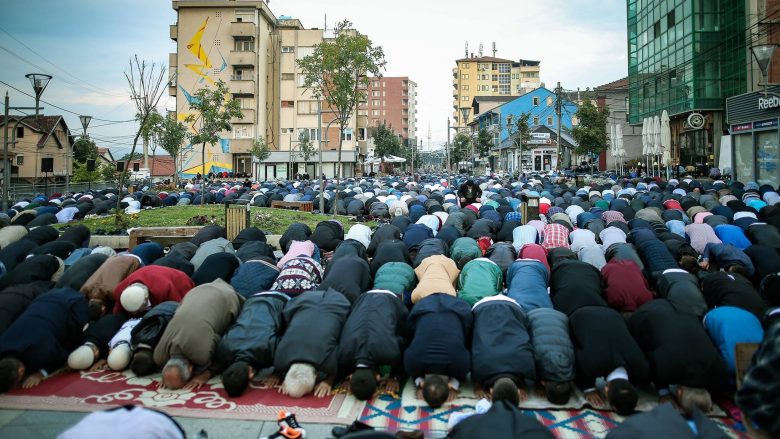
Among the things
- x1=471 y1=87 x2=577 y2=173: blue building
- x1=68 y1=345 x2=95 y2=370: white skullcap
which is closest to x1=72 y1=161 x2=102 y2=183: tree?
x1=471 y1=87 x2=577 y2=173: blue building

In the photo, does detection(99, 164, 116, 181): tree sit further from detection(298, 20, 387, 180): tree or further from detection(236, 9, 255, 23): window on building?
detection(298, 20, 387, 180): tree

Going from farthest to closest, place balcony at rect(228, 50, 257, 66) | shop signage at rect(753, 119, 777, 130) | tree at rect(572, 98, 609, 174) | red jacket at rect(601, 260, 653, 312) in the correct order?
balcony at rect(228, 50, 257, 66)
tree at rect(572, 98, 609, 174)
shop signage at rect(753, 119, 777, 130)
red jacket at rect(601, 260, 653, 312)

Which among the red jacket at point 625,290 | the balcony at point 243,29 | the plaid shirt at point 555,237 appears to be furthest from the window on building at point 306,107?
the red jacket at point 625,290

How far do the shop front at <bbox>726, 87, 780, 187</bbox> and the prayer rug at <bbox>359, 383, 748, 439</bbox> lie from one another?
67.8 ft

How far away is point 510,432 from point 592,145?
4289 cm

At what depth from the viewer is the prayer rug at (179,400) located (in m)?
5.82

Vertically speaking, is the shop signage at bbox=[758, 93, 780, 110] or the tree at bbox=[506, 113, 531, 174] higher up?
the tree at bbox=[506, 113, 531, 174]

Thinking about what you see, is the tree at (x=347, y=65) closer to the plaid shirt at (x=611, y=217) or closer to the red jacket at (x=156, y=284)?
the plaid shirt at (x=611, y=217)

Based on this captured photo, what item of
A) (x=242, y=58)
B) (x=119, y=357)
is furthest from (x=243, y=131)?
(x=119, y=357)

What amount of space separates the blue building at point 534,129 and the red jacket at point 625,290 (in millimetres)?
53348

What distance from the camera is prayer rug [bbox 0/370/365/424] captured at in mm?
5816

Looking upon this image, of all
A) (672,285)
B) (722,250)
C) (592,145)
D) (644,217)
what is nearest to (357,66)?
(644,217)

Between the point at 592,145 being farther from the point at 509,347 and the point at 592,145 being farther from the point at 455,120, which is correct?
the point at 455,120

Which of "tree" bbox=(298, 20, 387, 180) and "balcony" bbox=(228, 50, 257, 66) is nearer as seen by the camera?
"tree" bbox=(298, 20, 387, 180)
